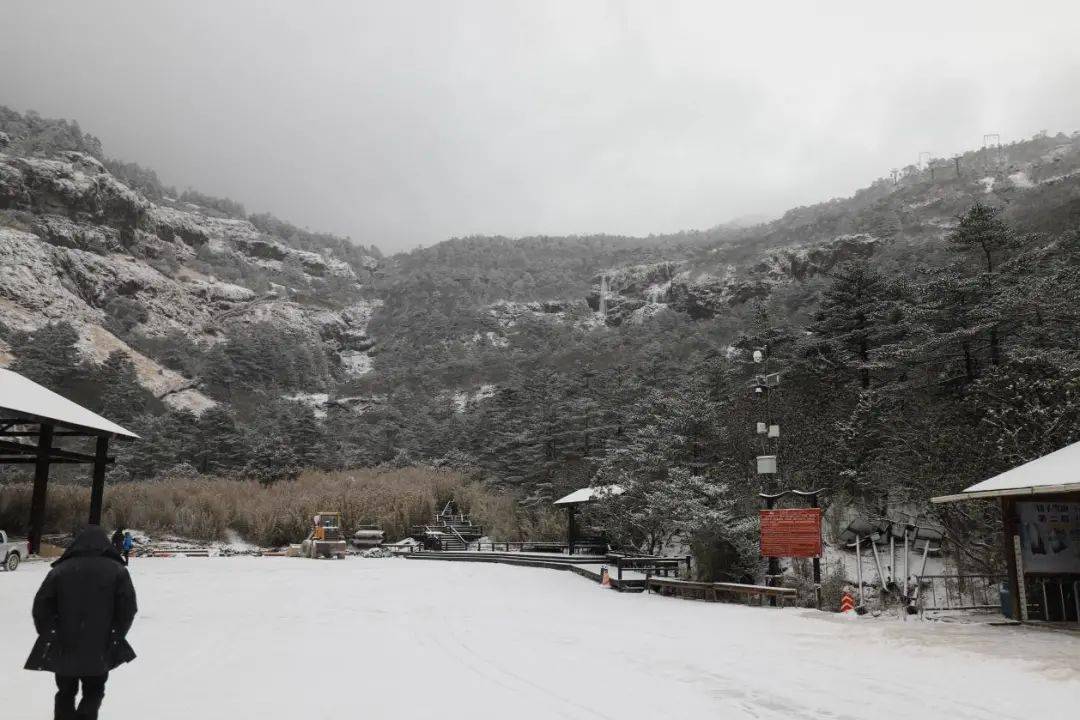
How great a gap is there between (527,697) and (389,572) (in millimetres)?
14120

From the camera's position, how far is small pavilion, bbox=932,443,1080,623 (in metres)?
10.3

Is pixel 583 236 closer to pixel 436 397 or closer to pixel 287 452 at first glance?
pixel 436 397

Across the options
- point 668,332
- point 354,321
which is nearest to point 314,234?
point 354,321

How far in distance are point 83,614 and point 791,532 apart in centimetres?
1138

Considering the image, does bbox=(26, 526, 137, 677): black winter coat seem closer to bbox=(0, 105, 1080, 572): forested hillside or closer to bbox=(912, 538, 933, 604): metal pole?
bbox=(912, 538, 933, 604): metal pole

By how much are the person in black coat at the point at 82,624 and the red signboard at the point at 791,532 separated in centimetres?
1100

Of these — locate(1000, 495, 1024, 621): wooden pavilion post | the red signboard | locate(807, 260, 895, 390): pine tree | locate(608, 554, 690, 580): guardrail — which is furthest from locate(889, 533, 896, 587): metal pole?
locate(807, 260, 895, 390): pine tree

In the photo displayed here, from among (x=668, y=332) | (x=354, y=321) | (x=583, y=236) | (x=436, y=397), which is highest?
(x=583, y=236)

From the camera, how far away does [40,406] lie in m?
17.0

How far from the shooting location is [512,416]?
129ft

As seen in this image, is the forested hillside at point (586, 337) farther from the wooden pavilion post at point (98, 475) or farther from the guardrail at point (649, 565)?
the wooden pavilion post at point (98, 475)

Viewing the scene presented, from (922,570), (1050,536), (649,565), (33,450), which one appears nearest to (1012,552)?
(1050,536)

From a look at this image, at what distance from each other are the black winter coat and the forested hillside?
39.9ft

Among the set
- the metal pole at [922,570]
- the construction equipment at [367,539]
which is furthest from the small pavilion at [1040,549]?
the construction equipment at [367,539]
